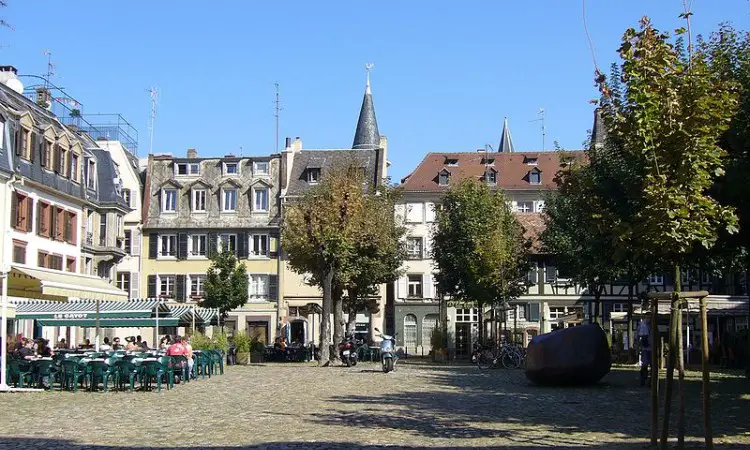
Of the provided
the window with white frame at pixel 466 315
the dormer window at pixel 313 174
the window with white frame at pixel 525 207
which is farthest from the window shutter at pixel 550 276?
the dormer window at pixel 313 174

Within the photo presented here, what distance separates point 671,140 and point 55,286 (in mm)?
19551

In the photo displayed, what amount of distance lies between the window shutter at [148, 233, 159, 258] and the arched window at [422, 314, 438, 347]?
18.9m

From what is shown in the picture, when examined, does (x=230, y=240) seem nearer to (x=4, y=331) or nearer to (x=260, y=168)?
(x=260, y=168)

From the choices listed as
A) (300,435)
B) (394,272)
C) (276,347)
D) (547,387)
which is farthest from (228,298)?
(300,435)

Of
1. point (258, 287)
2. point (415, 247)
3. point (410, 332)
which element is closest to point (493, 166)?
point (415, 247)

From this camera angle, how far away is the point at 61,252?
44094 mm

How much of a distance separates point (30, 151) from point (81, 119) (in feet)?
43.6

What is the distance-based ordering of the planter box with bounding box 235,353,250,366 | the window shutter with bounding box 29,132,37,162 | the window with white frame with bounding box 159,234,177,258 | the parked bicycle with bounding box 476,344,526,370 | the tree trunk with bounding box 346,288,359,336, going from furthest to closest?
1. the window with white frame with bounding box 159,234,177,258
2. the tree trunk with bounding box 346,288,359,336
3. the planter box with bounding box 235,353,250,366
4. the window shutter with bounding box 29,132,37,162
5. the parked bicycle with bounding box 476,344,526,370

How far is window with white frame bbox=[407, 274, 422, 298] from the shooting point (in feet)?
221

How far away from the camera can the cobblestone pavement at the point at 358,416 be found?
45.0 ft

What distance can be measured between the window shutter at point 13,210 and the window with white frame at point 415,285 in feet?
110

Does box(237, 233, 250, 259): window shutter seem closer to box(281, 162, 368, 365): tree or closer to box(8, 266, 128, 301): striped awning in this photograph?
box(281, 162, 368, 365): tree

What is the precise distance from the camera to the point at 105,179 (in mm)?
50344

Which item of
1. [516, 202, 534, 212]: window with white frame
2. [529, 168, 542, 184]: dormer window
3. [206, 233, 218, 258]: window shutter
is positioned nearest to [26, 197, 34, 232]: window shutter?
[206, 233, 218, 258]: window shutter
